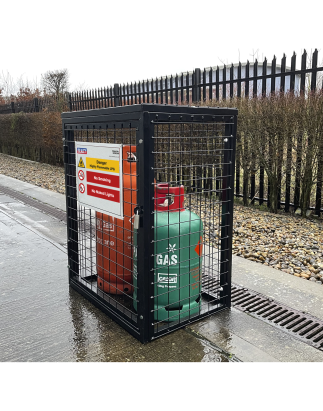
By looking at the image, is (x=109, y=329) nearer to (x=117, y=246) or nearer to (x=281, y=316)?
(x=117, y=246)

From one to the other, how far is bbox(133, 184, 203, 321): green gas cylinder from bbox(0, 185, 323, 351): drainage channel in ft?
2.06

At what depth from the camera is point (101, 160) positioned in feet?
9.82

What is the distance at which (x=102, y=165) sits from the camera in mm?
2988

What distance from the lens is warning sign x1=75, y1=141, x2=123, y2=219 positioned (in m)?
2.85

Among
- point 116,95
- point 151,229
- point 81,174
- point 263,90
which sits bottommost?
point 151,229

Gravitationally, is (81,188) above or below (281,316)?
above

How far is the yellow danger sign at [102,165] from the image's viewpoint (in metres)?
2.85

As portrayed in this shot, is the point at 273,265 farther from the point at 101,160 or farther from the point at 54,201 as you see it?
the point at 54,201

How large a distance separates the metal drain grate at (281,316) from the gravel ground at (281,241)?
2.87 ft

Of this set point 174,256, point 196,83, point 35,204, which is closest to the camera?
point 174,256

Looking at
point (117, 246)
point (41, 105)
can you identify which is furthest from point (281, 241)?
point (41, 105)

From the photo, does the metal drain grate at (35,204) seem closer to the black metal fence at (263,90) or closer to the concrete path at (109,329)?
the concrete path at (109,329)

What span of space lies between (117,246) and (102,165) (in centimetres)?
76

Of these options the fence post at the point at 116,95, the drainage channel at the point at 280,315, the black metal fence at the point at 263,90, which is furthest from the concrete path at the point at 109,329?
the fence post at the point at 116,95
